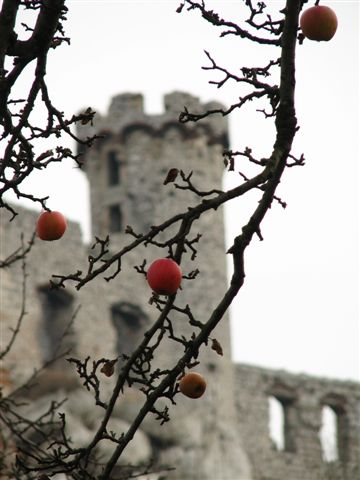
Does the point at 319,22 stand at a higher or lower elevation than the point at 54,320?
lower

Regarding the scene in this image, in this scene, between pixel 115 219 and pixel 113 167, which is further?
pixel 113 167

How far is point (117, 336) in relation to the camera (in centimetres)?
2391

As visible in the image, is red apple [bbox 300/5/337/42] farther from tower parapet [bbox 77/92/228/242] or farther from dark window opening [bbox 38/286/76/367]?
tower parapet [bbox 77/92/228/242]

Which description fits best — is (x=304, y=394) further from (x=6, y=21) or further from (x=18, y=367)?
(x=6, y=21)

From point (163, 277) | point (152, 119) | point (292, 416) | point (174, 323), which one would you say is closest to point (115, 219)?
point (152, 119)

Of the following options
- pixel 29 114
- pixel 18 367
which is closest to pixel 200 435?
pixel 18 367

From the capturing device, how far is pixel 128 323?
2430cm

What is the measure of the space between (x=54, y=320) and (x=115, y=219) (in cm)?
398

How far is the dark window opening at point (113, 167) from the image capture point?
2589 cm

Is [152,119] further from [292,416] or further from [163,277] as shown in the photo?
[163,277]

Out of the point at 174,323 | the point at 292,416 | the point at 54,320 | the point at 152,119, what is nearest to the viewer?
the point at 54,320

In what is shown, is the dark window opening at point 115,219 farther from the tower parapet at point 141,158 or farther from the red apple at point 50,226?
the red apple at point 50,226

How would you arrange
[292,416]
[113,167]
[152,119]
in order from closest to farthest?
[152,119] < [113,167] < [292,416]

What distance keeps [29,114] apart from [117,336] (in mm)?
19351
